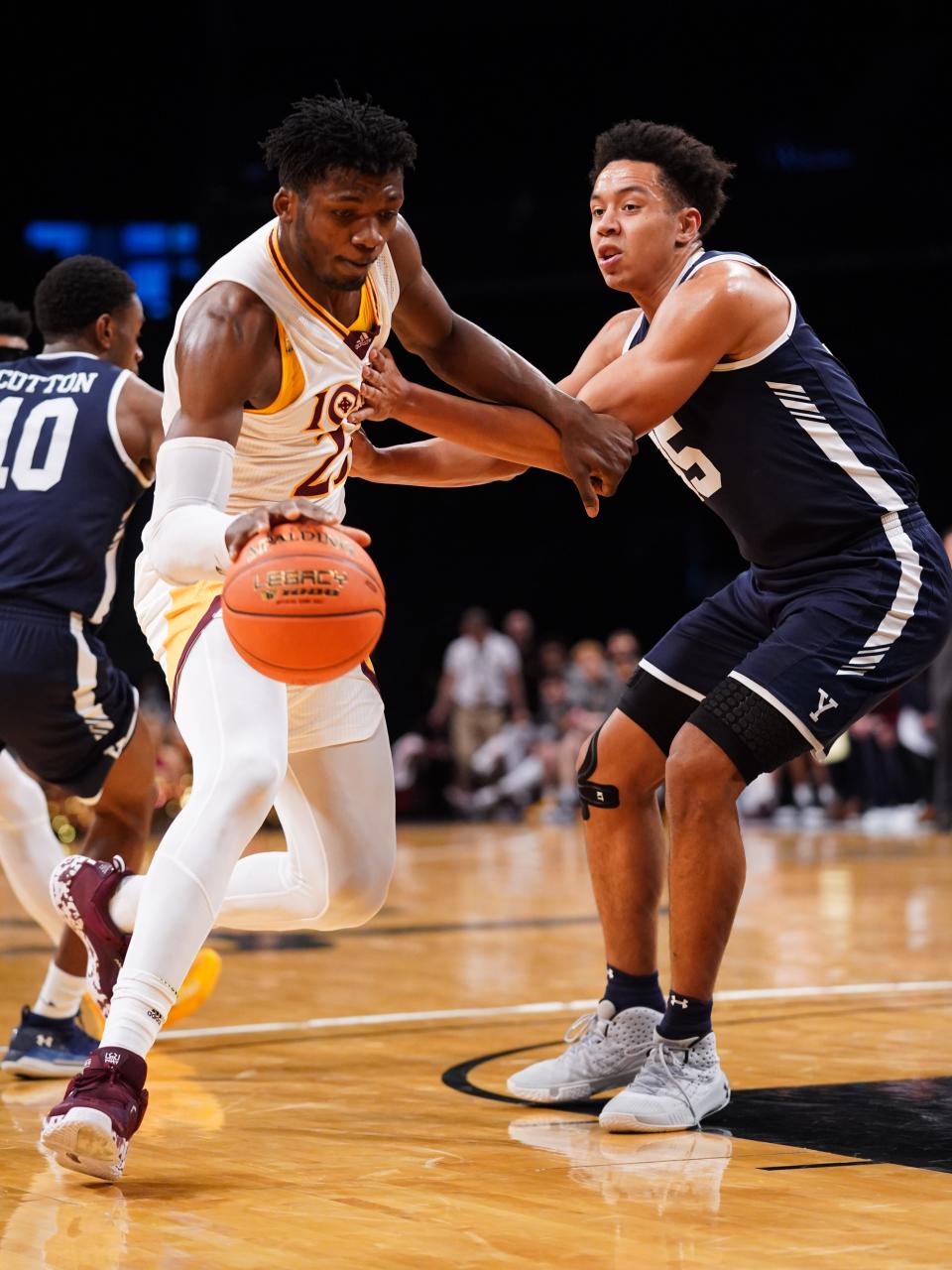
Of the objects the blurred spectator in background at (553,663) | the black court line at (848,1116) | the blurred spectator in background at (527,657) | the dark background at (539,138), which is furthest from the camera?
the blurred spectator in background at (527,657)

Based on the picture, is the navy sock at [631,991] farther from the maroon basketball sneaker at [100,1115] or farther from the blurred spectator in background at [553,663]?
the blurred spectator in background at [553,663]

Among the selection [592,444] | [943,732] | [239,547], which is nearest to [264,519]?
[239,547]

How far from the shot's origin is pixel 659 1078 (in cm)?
370

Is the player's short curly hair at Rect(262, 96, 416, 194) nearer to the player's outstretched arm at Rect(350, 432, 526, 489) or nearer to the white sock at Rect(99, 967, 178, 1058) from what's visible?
the player's outstretched arm at Rect(350, 432, 526, 489)

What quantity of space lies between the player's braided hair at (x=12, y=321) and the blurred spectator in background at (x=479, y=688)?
11.1 m

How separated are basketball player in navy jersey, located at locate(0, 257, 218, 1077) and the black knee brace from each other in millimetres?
1175

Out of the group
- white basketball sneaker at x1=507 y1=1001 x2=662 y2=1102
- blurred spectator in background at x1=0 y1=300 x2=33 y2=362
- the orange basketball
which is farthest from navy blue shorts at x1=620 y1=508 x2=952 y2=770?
blurred spectator in background at x1=0 y1=300 x2=33 y2=362

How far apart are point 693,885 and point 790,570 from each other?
74 cm

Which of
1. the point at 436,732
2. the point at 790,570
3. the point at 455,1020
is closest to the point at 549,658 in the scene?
the point at 436,732

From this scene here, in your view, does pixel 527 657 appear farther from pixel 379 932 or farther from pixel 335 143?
pixel 335 143

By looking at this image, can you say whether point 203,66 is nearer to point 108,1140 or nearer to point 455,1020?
point 455,1020

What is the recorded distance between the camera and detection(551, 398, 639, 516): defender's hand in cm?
390

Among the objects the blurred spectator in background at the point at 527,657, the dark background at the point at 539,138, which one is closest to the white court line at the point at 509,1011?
the dark background at the point at 539,138

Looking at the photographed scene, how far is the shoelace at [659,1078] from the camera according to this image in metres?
3.63
